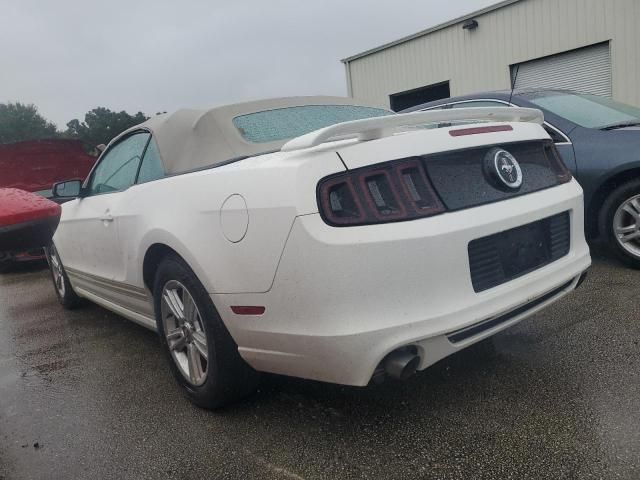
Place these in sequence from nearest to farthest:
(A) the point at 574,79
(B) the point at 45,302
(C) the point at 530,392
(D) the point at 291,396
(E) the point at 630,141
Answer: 1. (C) the point at 530,392
2. (D) the point at 291,396
3. (E) the point at 630,141
4. (B) the point at 45,302
5. (A) the point at 574,79

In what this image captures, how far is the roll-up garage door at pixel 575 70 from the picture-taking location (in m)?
10.8

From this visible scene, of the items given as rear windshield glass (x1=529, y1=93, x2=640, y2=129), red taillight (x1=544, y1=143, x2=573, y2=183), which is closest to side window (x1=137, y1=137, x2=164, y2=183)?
red taillight (x1=544, y1=143, x2=573, y2=183)

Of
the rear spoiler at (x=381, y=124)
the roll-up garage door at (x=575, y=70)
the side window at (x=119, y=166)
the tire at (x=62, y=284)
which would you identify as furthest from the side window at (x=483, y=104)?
the roll-up garage door at (x=575, y=70)

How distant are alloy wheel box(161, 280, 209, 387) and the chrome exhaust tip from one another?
89cm

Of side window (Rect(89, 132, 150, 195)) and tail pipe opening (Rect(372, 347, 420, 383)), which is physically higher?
side window (Rect(89, 132, 150, 195))

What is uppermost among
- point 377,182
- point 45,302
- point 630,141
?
point 377,182

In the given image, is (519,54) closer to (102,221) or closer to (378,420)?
(102,221)

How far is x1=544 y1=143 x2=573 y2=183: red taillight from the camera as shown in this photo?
8.59 ft

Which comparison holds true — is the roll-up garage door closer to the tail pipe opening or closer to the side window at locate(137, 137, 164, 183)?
the side window at locate(137, 137, 164, 183)

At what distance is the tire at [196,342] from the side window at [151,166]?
1.95 ft

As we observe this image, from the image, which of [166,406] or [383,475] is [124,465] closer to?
[166,406]

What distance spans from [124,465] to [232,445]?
1.42ft

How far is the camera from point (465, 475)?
1.89 meters

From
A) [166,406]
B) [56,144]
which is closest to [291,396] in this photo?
[166,406]
